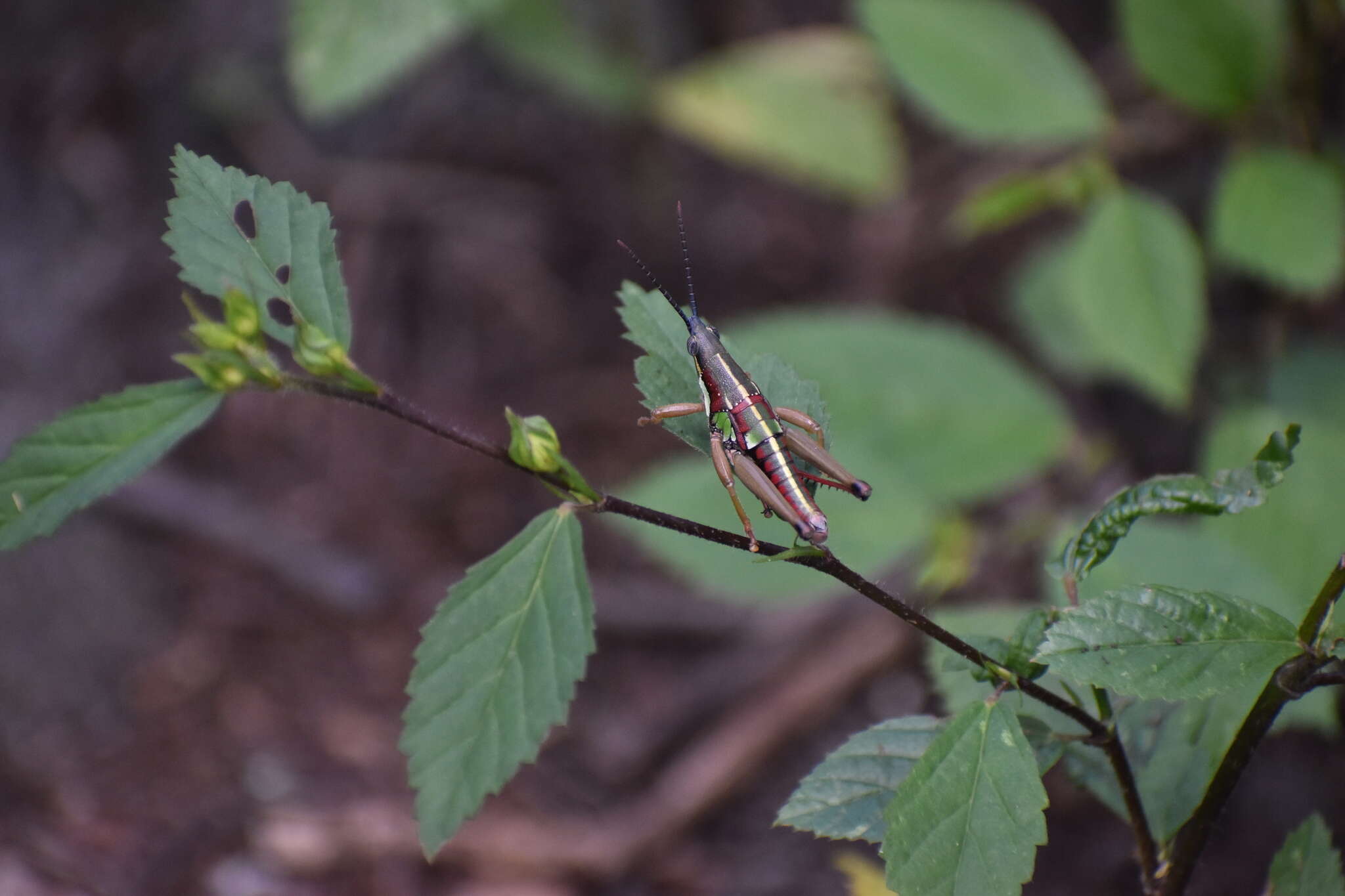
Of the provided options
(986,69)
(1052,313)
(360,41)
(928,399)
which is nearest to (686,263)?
(928,399)

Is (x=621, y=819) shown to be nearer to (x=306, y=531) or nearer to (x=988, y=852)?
(x=306, y=531)

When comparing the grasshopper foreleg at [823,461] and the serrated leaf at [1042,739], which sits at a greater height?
the grasshopper foreleg at [823,461]

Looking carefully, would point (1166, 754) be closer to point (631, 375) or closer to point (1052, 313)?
point (1052, 313)

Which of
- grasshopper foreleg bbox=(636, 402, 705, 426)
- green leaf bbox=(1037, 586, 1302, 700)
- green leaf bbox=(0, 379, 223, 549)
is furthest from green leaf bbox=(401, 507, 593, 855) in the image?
green leaf bbox=(1037, 586, 1302, 700)

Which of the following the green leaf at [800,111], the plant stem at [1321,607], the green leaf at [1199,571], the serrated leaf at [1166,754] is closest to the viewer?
the plant stem at [1321,607]

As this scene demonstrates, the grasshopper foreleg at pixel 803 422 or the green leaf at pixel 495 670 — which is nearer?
the green leaf at pixel 495 670

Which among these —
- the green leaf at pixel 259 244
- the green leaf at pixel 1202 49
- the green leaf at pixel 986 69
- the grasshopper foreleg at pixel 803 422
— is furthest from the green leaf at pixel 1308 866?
the green leaf at pixel 1202 49

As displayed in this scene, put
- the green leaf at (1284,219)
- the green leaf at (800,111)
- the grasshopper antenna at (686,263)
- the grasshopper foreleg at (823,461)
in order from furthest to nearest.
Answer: the green leaf at (800,111) → the green leaf at (1284,219) → the grasshopper antenna at (686,263) → the grasshopper foreleg at (823,461)

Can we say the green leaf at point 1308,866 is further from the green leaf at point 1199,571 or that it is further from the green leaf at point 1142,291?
the green leaf at point 1142,291
